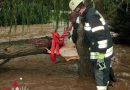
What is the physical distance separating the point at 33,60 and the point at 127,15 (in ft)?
15.1

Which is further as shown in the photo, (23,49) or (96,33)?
(23,49)

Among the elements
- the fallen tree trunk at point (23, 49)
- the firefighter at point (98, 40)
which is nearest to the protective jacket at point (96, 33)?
the firefighter at point (98, 40)

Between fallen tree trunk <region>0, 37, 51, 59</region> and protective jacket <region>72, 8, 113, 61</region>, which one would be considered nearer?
protective jacket <region>72, 8, 113, 61</region>

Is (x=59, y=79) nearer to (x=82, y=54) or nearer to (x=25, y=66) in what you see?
(x=82, y=54)

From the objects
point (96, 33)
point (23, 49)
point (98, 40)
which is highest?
point (96, 33)

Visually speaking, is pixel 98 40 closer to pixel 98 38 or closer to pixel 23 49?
pixel 98 38

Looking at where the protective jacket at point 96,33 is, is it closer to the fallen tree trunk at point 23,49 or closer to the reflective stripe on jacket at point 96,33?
the reflective stripe on jacket at point 96,33

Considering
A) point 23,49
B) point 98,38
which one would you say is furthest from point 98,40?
point 23,49

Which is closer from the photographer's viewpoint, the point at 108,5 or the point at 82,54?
the point at 82,54

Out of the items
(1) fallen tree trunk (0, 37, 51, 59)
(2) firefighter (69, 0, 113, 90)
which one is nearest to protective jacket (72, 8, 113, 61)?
(2) firefighter (69, 0, 113, 90)

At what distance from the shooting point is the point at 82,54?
8211 mm

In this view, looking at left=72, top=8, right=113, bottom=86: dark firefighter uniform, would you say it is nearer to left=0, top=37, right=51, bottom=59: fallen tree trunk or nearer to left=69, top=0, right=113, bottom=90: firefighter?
left=69, top=0, right=113, bottom=90: firefighter

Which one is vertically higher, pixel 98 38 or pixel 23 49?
pixel 98 38

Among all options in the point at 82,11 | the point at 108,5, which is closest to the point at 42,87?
the point at 82,11
